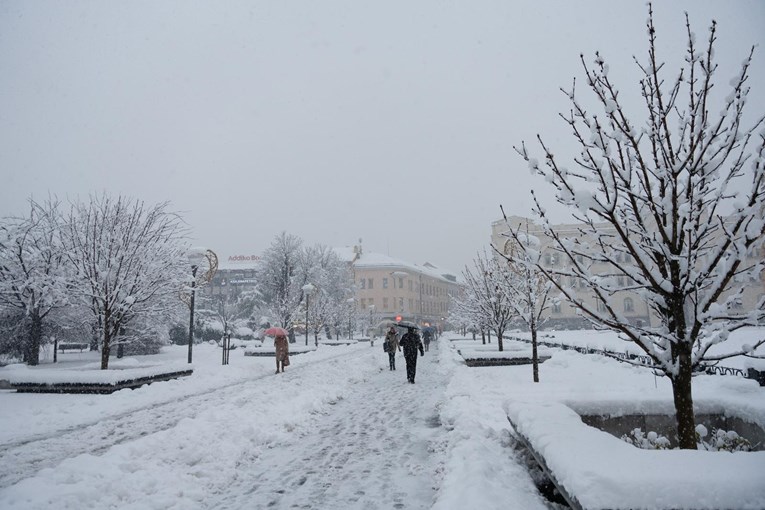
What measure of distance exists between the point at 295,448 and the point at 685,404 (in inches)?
204

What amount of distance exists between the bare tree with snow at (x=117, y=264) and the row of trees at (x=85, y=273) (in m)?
0.03

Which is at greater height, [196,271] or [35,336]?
[196,271]

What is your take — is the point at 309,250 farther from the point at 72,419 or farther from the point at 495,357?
the point at 72,419

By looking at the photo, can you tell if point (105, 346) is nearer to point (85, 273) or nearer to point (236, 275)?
point (85, 273)

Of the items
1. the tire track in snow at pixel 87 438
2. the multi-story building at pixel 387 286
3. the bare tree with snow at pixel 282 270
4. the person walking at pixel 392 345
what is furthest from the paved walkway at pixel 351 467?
the multi-story building at pixel 387 286

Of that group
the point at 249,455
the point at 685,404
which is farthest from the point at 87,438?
the point at 685,404

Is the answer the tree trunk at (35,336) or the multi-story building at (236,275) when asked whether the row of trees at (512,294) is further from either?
the multi-story building at (236,275)

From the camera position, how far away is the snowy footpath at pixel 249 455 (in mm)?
4512

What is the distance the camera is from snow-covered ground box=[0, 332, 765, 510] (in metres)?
4.41

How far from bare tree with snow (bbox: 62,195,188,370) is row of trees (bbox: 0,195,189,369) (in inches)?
1.2

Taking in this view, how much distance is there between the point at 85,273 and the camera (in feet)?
47.4

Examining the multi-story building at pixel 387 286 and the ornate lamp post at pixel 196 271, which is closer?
the ornate lamp post at pixel 196 271

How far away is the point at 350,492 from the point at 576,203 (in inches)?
153

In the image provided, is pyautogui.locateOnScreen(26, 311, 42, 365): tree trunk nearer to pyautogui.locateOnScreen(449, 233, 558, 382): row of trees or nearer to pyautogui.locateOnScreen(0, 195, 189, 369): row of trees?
pyautogui.locateOnScreen(0, 195, 189, 369): row of trees
